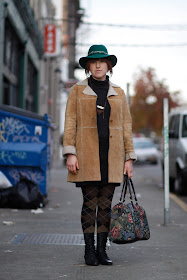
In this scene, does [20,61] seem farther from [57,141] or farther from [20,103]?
[57,141]

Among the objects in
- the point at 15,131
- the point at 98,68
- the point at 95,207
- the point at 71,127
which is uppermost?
the point at 98,68

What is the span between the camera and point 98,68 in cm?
503

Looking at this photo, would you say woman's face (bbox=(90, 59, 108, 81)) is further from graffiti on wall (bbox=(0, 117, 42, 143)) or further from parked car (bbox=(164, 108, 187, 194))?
parked car (bbox=(164, 108, 187, 194))

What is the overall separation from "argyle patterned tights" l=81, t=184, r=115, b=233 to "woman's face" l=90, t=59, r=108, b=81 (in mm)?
984

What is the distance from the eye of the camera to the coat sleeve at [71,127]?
4.93 m

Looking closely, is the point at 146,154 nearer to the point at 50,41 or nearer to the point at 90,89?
the point at 50,41

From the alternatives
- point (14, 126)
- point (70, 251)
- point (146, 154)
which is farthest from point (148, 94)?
point (70, 251)

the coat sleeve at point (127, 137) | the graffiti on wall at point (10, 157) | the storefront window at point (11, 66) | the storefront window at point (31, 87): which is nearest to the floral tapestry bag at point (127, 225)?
the coat sleeve at point (127, 137)

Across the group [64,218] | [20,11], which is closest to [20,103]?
[20,11]

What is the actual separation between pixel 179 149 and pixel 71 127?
781 cm

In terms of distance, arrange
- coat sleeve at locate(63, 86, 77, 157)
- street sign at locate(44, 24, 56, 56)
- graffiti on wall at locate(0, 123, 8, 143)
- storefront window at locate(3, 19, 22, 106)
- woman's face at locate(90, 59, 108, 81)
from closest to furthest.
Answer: coat sleeve at locate(63, 86, 77, 157), woman's face at locate(90, 59, 108, 81), graffiti on wall at locate(0, 123, 8, 143), storefront window at locate(3, 19, 22, 106), street sign at locate(44, 24, 56, 56)

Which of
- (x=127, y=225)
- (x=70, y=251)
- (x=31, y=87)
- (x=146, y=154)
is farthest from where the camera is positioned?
(x=146, y=154)

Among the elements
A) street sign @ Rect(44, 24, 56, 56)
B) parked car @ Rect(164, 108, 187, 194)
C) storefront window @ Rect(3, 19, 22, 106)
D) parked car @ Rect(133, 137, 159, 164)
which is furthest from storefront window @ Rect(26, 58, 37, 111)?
parked car @ Rect(164, 108, 187, 194)

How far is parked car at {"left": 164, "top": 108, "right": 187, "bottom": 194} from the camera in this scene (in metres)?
12.2
